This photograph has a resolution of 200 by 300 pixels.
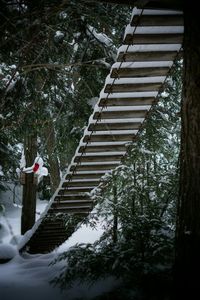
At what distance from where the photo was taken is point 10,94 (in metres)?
6.38

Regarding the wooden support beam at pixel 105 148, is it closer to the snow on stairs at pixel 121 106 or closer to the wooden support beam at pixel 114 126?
the snow on stairs at pixel 121 106

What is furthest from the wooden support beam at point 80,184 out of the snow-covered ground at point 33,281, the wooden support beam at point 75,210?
the snow-covered ground at point 33,281

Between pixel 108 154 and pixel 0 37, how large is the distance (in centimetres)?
263

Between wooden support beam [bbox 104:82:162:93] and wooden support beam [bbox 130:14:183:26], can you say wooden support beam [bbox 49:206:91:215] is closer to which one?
wooden support beam [bbox 104:82:162:93]

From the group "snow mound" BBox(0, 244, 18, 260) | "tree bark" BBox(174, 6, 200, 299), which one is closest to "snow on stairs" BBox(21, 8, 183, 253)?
"tree bark" BBox(174, 6, 200, 299)

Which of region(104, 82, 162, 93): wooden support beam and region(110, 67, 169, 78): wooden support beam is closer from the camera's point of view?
region(110, 67, 169, 78): wooden support beam

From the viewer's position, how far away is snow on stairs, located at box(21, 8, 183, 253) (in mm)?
4273

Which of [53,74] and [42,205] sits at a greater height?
[53,74]

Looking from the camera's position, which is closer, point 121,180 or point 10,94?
point 121,180

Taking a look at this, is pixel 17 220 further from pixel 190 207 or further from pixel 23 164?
pixel 190 207

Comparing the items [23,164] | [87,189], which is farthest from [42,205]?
[87,189]

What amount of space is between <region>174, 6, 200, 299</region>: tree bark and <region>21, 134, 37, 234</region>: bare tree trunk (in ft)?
20.9

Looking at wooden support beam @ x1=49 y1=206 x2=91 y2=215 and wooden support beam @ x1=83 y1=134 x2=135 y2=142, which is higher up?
wooden support beam @ x1=83 y1=134 x2=135 y2=142

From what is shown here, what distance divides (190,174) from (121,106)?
6.38 ft
